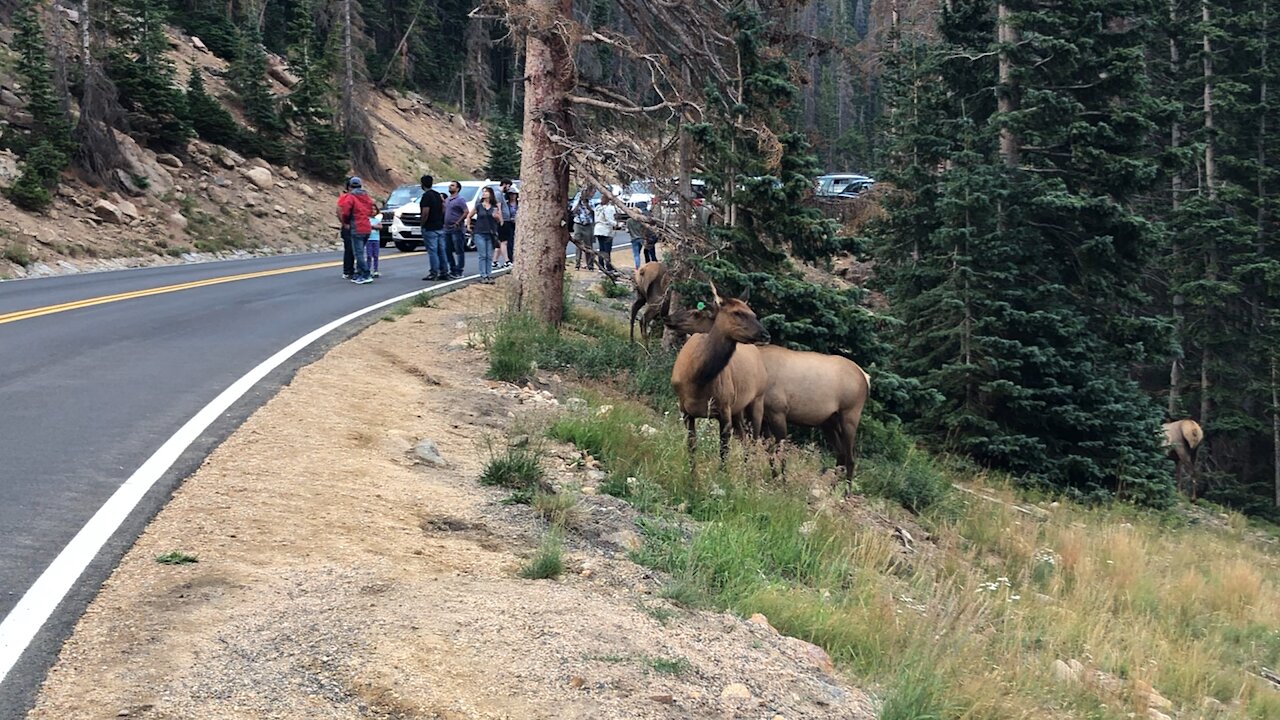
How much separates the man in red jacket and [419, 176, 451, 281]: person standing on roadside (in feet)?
3.42

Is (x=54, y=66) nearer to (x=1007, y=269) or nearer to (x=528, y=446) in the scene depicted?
(x=1007, y=269)

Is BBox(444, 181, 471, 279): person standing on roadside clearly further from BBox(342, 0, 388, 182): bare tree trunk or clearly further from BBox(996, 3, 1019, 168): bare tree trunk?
BBox(342, 0, 388, 182): bare tree trunk

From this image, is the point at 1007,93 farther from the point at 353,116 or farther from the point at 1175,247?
the point at 353,116

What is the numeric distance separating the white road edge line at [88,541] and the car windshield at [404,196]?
75.7ft

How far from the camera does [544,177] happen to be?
48.7 feet

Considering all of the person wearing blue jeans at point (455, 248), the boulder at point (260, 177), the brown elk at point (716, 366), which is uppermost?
the boulder at point (260, 177)

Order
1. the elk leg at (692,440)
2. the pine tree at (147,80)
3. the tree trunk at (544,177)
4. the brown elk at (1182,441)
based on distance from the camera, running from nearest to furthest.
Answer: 1. the elk leg at (692,440)
2. the tree trunk at (544,177)
3. the brown elk at (1182,441)
4. the pine tree at (147,80)

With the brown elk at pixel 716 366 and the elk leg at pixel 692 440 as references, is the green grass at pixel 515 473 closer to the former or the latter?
the elk leg at pixel 692 440

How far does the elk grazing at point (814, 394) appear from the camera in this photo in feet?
40.7

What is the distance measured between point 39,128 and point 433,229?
13.3 meters

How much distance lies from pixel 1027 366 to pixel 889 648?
15.9 meters

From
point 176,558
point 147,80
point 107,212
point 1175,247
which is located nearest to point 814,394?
point 176,558

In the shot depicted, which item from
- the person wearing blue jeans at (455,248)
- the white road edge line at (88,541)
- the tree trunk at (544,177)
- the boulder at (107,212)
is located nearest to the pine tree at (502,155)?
the boulder at (107,212)

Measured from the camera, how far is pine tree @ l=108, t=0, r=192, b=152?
3319cm
